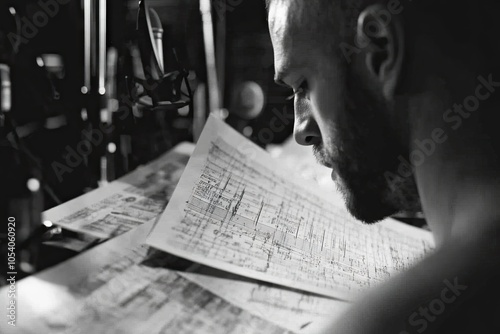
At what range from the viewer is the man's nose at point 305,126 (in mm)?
539

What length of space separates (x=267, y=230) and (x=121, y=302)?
211 millimetres

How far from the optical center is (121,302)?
472 millimetres

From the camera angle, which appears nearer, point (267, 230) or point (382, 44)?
point (382, 44)

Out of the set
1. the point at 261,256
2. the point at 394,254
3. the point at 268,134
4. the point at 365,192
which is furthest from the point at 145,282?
the point at 268,134

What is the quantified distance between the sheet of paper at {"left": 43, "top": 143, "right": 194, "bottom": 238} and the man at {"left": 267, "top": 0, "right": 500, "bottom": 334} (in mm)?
248

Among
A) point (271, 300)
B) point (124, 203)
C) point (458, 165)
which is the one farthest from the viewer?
point (124, 203)

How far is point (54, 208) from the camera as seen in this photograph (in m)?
0.60

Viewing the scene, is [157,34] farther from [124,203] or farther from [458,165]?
[458,165]

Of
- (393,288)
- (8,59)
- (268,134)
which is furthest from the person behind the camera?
(268,134)

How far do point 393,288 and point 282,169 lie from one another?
0.39 m

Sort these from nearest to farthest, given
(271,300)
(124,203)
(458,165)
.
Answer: (458,165)
(271,300)
(124,203)

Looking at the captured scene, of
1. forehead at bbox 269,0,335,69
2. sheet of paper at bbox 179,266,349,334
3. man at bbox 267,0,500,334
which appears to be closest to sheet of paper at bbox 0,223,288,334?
sheet of paper at bbox 179,266,349,334

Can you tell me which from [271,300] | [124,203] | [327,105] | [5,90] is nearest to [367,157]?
[327,105]

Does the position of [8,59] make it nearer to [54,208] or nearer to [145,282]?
[54,208]
